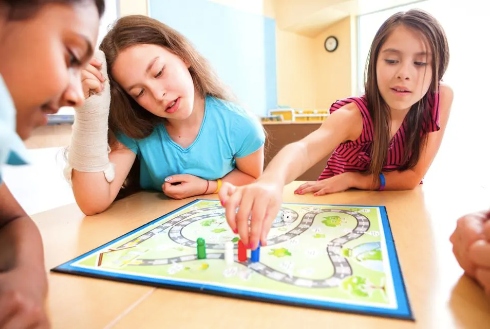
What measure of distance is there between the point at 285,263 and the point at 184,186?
0.46 m

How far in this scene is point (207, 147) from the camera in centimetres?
94

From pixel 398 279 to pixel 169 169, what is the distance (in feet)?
2.22

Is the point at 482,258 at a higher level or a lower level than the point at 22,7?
lower

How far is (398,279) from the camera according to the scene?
1.20ft

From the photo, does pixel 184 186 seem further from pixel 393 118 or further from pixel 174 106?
pixel 393 118

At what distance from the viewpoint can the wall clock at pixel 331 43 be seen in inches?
135

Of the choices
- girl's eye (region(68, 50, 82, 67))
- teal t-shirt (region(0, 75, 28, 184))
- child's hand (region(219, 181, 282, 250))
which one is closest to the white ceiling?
child's hand (region(219, 181, 282, 250))

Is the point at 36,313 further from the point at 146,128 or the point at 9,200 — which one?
the point at 146,128

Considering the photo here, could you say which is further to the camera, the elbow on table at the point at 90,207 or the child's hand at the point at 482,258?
the elbow on table at the point at 90,207

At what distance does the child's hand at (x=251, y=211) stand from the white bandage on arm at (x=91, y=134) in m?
0.42

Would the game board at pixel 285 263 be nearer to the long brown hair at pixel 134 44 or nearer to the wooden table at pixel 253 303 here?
the wooden table at pixel 253 303

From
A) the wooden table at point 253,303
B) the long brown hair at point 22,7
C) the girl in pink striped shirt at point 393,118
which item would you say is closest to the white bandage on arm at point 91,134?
the wooden table at point 253,303

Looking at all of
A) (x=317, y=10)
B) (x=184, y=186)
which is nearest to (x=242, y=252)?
(x=184, y=186)

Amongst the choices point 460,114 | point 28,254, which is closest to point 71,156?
point 28,254
